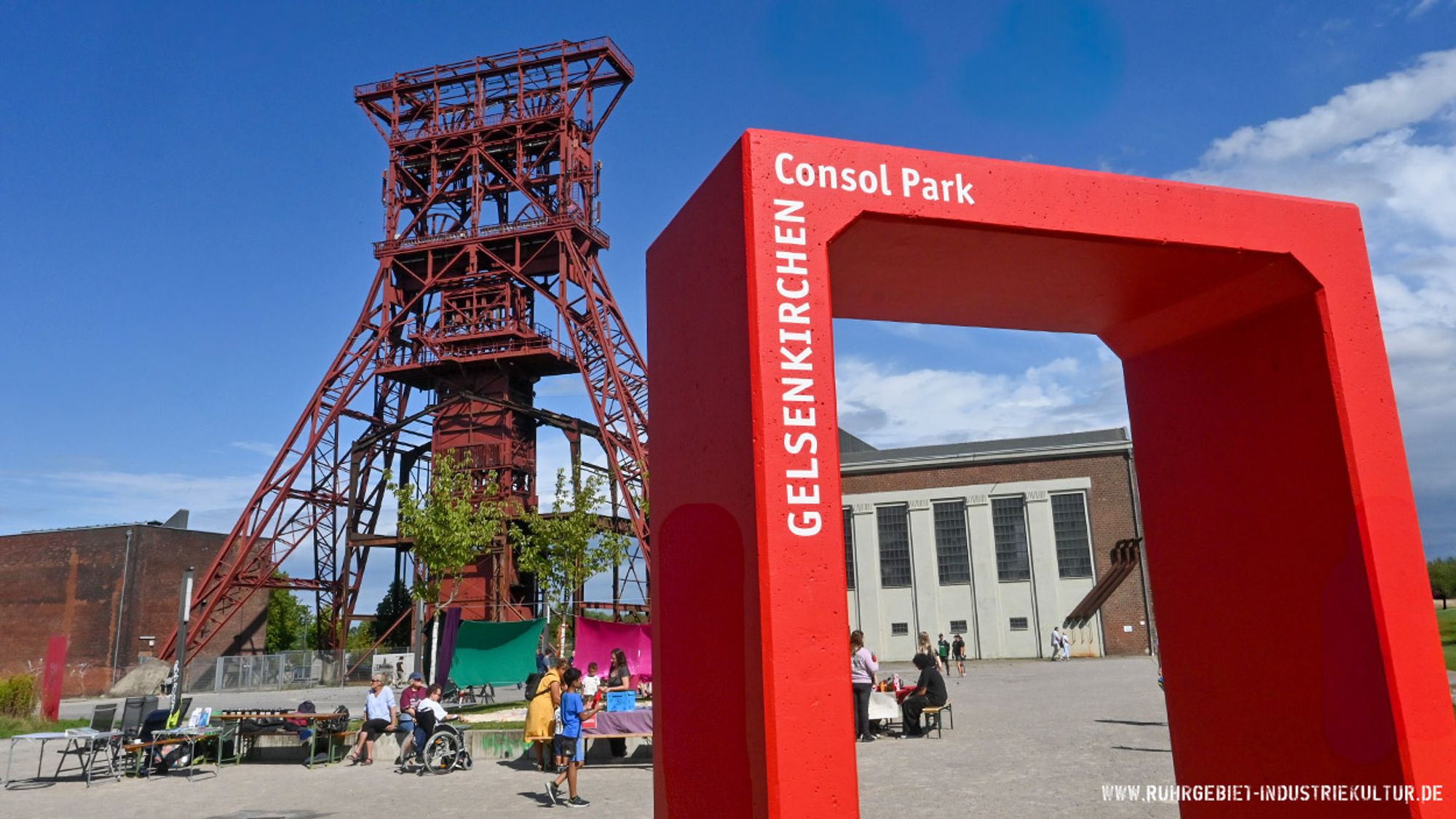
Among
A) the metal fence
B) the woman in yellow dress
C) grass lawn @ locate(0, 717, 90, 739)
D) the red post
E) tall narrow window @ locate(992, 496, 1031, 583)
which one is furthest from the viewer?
tall narrow window @ locate(992, 496, 1031, 583)

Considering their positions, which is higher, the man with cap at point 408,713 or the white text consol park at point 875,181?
the white text consol park at point 875,181

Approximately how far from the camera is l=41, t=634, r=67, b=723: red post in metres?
23.2

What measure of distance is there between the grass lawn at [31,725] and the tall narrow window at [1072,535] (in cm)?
3607

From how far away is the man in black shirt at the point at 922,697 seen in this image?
47.5ft

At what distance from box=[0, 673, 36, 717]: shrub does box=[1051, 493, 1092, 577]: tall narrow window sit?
36.7 metres

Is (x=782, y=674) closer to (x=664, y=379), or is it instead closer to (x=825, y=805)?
(x=825, y=805)

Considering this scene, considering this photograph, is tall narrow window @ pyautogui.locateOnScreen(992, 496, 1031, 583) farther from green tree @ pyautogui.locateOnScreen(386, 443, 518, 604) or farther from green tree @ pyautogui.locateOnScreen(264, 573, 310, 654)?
green tree @ pyautogui.locateOnScreen(264, 573, 310, 654)

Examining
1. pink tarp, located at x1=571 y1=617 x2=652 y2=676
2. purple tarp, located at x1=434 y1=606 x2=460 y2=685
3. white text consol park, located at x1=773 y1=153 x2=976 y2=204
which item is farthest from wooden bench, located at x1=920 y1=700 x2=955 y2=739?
white text consol park, located at x1=773 y1=153 x2=976 y2=204

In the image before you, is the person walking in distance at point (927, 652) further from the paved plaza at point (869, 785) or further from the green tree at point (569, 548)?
the green tree at point (569, 548)

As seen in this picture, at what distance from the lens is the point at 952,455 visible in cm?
4731

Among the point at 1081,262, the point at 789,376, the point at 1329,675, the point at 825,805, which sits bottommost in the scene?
the point at 825,805

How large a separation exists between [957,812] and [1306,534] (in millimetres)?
4059

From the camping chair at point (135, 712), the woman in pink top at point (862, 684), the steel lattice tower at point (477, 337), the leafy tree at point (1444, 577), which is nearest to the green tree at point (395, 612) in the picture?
the steel lattice tower at point (477, 337)

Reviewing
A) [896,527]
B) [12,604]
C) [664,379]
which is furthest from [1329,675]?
[12,604]
